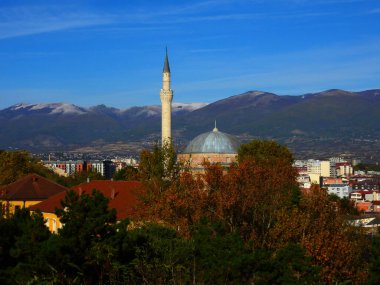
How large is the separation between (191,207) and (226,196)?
1346 millimetres

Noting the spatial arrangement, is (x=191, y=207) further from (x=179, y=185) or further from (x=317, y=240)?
(x=317, y=240)

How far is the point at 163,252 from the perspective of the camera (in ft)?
57.0

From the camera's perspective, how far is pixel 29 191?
42500 millimetres

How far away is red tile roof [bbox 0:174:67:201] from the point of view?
4159 centimetres

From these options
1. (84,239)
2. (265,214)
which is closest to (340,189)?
(265,214)

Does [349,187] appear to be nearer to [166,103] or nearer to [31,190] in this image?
[166,103]

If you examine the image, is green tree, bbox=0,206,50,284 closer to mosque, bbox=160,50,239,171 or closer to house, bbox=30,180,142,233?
house, bbox=30,180,142,233

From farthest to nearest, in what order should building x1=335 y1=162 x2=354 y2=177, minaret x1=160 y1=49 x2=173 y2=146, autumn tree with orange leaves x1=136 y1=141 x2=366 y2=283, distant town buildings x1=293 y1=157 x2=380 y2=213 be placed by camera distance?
building x1=335 y1=162 x2=354 y2=177, distant town buildings x1=293 y1=157 x2=380 y2=213, minaret x1=160 y1=49 x2=173 y2=146, autumn tree with orange leaves x1=136 y1=141 x2=366 y2=283

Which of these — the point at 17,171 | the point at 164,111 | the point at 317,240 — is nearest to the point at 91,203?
the point at 317,240

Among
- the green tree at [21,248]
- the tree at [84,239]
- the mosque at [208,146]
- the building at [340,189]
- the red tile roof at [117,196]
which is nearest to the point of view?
the tree at [84,239]

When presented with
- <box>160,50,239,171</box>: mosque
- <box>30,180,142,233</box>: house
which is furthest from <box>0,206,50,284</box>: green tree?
<box>160,50,239,171</box>: mosque

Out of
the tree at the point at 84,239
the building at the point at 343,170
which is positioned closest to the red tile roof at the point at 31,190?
the tree at the point at 84,239

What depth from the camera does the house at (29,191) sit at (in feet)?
136

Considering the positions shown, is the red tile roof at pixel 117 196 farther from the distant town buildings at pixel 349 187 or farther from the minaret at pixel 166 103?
the distant town buildings at pixel 349 187
